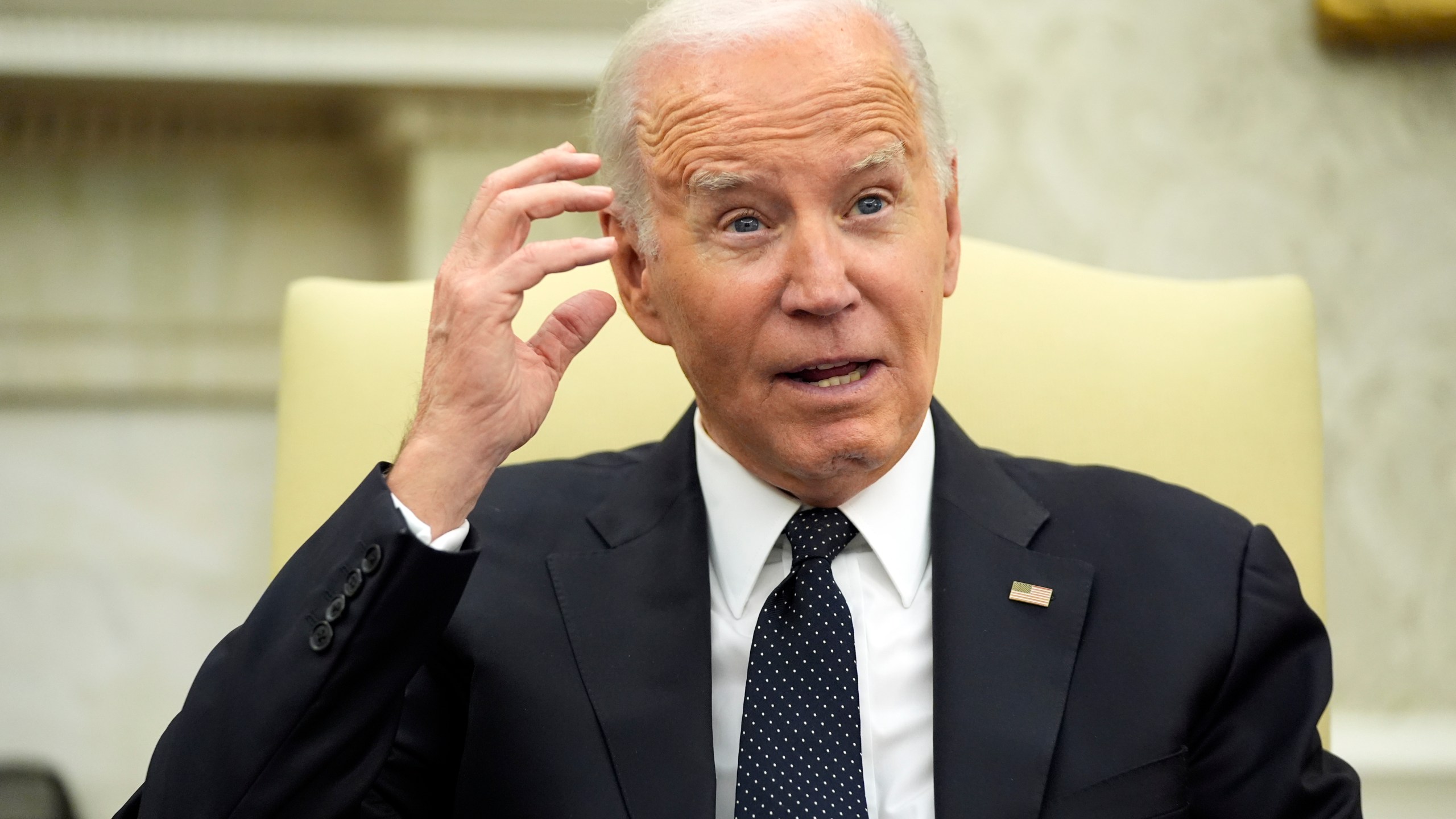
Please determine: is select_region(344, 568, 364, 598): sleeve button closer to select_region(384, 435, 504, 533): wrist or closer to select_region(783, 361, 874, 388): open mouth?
select_region(384, 435, 504, 533): wrist

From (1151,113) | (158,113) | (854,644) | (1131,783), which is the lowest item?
(1131,783)

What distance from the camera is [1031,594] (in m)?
1.51

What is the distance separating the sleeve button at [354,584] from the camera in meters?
1.28

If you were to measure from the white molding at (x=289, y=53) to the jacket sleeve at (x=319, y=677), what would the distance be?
1245mm

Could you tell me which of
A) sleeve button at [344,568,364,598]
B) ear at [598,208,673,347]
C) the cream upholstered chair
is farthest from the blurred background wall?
sleeve button at [344,568,364,598]

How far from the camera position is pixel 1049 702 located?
1.44 m

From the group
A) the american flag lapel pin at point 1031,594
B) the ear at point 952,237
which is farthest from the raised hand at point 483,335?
the american flag lapel pin at point 1031,594

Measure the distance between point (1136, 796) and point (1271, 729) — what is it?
17 cm

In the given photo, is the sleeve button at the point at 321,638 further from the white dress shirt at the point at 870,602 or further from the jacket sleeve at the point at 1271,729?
the jacket sleeve at the point at 1271,729

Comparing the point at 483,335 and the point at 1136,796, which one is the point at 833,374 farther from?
the point at 1136,796

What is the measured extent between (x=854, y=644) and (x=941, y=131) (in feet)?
1.96

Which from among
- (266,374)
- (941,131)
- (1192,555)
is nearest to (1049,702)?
(1192,555)

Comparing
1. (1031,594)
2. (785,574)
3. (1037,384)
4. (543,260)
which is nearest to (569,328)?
(543,260)

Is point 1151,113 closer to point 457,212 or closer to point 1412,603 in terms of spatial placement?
point 1412,603
